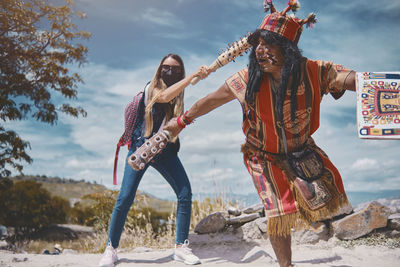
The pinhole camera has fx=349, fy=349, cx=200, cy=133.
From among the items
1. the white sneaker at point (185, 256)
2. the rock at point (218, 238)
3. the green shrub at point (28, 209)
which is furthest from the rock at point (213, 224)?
the green shrub at point (28, 209)

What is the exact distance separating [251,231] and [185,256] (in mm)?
1418

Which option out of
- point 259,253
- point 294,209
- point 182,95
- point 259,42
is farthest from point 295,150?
point 259,253

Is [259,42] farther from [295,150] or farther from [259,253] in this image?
[259,253]

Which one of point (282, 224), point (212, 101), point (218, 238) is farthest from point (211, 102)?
point (218, 238)

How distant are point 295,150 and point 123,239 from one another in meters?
4.86

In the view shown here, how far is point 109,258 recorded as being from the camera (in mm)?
3719

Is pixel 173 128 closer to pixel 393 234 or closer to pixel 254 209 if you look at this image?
pixel 254 209

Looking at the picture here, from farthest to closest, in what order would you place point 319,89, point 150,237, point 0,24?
point 0,24
point 150,237
point 319,89

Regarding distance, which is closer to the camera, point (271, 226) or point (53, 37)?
point (271, 226)

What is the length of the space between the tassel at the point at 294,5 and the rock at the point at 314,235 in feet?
9.80

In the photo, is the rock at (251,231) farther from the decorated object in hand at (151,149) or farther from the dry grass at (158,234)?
the decorated object in hand at (151,149)

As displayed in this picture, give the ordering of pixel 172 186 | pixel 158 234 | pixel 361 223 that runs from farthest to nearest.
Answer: pixel 158 234
pixel 361 223
pixel 172 186

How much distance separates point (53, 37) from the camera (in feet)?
28.6

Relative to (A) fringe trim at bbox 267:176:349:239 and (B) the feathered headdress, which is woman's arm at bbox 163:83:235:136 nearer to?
(B) the feathered headdress
